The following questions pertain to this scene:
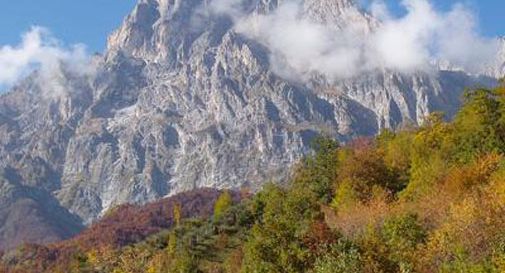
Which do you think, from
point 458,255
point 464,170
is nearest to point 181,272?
point 464,170

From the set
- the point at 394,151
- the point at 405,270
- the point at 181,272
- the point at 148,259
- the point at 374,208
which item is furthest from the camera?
the point at 148,259

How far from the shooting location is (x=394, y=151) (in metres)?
128

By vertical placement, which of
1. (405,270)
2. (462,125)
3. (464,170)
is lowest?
(405,270)

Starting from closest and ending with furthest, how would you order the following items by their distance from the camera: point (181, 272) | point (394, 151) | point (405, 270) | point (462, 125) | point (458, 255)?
point (405, 270) < point (458, 255) < point (181, 272) < point (462, 125) < point (394, 151)

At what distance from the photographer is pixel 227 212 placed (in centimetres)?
15738

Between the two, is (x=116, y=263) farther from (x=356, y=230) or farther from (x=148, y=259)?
(x=356, y=230)

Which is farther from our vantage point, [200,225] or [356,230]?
[200,225]

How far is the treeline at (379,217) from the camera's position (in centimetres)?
5628

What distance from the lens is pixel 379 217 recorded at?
80938mm

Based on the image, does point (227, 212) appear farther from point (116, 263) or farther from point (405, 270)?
point (405, 270)

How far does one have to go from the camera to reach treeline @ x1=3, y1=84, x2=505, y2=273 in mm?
56281

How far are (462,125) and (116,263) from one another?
7547cm

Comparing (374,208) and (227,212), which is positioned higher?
(227,212)

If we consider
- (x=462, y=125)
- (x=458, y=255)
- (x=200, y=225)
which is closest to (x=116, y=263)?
(x=200, y=225)
